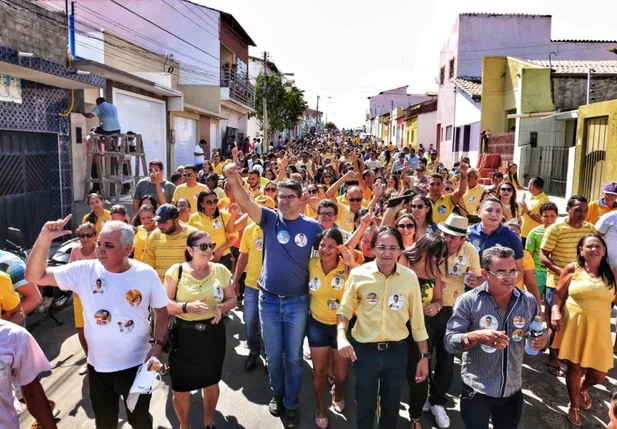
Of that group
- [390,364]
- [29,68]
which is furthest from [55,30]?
[390,364]

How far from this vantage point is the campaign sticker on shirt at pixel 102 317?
10.2 feet

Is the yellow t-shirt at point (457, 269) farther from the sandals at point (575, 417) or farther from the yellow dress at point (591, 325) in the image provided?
the sandals at point (575, 417)

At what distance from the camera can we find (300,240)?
3990 mm

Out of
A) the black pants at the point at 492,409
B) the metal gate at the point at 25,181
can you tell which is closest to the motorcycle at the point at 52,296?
the metal gate at the point at 25,181

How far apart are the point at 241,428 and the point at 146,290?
1588 millimetres

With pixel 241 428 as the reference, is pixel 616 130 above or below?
above

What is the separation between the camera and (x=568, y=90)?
16.2 m

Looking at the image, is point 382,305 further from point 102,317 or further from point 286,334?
point 102,317

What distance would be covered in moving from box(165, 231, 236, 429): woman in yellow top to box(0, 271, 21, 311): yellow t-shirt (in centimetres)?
102

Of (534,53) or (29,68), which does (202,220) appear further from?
(534,53)

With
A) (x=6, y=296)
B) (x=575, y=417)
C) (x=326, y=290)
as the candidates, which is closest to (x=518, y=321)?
(x=326, y=290)

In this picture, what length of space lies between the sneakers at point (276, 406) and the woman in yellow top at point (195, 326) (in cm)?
68

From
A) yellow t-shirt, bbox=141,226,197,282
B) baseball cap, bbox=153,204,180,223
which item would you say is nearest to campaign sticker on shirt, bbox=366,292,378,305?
yellow t-shirt, bbox=141,226,197,282

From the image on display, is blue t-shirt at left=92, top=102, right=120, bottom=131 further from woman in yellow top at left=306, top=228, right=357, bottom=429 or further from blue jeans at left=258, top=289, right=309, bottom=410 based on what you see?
woman in yellow top at left=306, top=228, right=357, bottom=429
